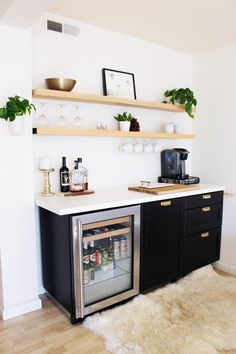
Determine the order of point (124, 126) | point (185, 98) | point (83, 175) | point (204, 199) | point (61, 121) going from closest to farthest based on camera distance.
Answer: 1. point (61, 121)
2. point (83, 175)
3. point (124, 126)
4. point (204, 199)
5. point (185, 98)

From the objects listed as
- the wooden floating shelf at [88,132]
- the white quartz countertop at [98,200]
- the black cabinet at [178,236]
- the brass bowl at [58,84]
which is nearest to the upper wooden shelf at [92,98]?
the brass bowl at [58,84]

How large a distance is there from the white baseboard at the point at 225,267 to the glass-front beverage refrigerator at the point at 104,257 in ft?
4.18

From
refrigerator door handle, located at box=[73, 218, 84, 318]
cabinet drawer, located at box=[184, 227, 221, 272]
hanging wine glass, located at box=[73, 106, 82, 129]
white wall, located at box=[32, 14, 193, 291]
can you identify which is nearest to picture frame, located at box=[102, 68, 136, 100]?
white wall, located at box=[32, 14, 193, 291]

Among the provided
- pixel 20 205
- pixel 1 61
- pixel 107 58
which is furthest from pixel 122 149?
pixel 1 61

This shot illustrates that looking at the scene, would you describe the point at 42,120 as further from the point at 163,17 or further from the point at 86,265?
the point at 163,17

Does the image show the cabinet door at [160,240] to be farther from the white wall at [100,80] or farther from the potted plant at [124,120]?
the potted plant at [124,120]

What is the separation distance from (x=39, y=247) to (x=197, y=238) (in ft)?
5.12

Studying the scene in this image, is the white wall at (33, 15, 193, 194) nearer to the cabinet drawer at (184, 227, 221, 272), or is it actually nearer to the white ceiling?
the white ceiling

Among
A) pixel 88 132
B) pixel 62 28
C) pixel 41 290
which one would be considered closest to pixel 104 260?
pixel 41 290

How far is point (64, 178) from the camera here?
254 cm

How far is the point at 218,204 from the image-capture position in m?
3.09

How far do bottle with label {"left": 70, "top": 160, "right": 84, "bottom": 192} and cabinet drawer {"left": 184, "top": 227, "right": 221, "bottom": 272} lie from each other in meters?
1.17

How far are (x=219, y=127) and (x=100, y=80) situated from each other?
1.47 metres

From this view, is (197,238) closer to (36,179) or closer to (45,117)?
(36,179)
